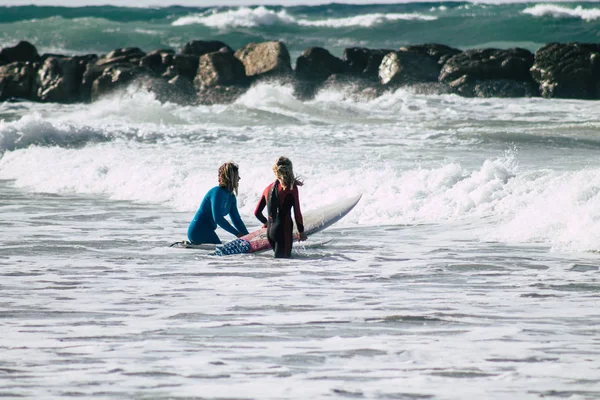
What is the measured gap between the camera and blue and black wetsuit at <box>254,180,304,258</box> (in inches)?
363

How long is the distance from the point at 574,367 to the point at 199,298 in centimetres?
310

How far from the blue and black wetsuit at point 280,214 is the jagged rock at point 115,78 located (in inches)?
1102

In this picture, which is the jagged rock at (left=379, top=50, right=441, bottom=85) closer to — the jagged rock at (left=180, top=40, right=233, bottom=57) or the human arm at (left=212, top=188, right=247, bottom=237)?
the jagged rock at (left=180, top=40, right=233, bottom=57)

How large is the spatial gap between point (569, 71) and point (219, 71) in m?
13.5

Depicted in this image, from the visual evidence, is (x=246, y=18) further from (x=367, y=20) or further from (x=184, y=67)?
(x=184, y=67)

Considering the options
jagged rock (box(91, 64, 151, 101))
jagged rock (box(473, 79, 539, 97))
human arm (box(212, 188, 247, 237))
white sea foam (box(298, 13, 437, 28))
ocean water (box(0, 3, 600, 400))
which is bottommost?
ocean water (box(0, 3, 600, 400))

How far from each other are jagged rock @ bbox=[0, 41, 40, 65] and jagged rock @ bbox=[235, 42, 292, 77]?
417 inches

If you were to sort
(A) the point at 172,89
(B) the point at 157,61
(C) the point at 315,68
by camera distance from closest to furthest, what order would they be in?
(A) the point at 172,89 → (B) the point at 157,61 → (C) the point at 315,68

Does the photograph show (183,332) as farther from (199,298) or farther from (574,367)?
(574,367)

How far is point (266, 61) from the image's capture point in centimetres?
3934

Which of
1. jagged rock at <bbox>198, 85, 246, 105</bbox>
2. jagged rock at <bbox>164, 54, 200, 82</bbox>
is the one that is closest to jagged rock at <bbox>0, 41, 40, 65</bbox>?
jagged rock at <bbox>164, 54, 200, 82</bbox>

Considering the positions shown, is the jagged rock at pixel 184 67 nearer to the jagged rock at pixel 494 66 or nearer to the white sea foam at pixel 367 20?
the jagged rock at pixel 494 66

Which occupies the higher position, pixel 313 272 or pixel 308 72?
pixel 308 72

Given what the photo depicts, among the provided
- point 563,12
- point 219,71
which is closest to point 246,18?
point 563,12
